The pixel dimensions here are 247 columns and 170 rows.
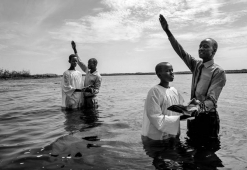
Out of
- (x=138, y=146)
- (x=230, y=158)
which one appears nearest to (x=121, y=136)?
(x=138, y=146)

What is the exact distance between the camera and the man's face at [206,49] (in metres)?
4.19

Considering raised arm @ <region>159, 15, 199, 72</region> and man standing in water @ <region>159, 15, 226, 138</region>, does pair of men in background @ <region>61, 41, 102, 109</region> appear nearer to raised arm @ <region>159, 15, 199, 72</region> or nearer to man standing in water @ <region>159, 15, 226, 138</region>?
raised arm @ <region>159, 15, 199, 72</region>

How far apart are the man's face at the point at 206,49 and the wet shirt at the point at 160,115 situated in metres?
0.88

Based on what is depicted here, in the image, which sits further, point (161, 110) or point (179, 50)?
point (179, 50)

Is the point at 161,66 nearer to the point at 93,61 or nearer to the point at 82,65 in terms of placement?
the point at 93,61

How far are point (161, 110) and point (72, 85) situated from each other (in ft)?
18.8

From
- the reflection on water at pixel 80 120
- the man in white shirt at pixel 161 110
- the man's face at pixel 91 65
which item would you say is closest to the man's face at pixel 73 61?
the man's face at pixel 91 65

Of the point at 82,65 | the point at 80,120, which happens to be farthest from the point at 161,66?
Result: the point at 82,65

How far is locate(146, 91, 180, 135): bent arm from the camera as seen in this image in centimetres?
402

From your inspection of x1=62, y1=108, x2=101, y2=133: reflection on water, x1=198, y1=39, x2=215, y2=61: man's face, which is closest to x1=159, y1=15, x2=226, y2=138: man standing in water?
x1=198, y1=39, x2=215, y2=61: man's face

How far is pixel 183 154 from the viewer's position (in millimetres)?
4574

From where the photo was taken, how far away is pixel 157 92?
13.6 feet

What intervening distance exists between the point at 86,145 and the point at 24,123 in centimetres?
389

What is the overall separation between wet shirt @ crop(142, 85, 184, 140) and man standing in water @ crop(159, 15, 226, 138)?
1.56ft
